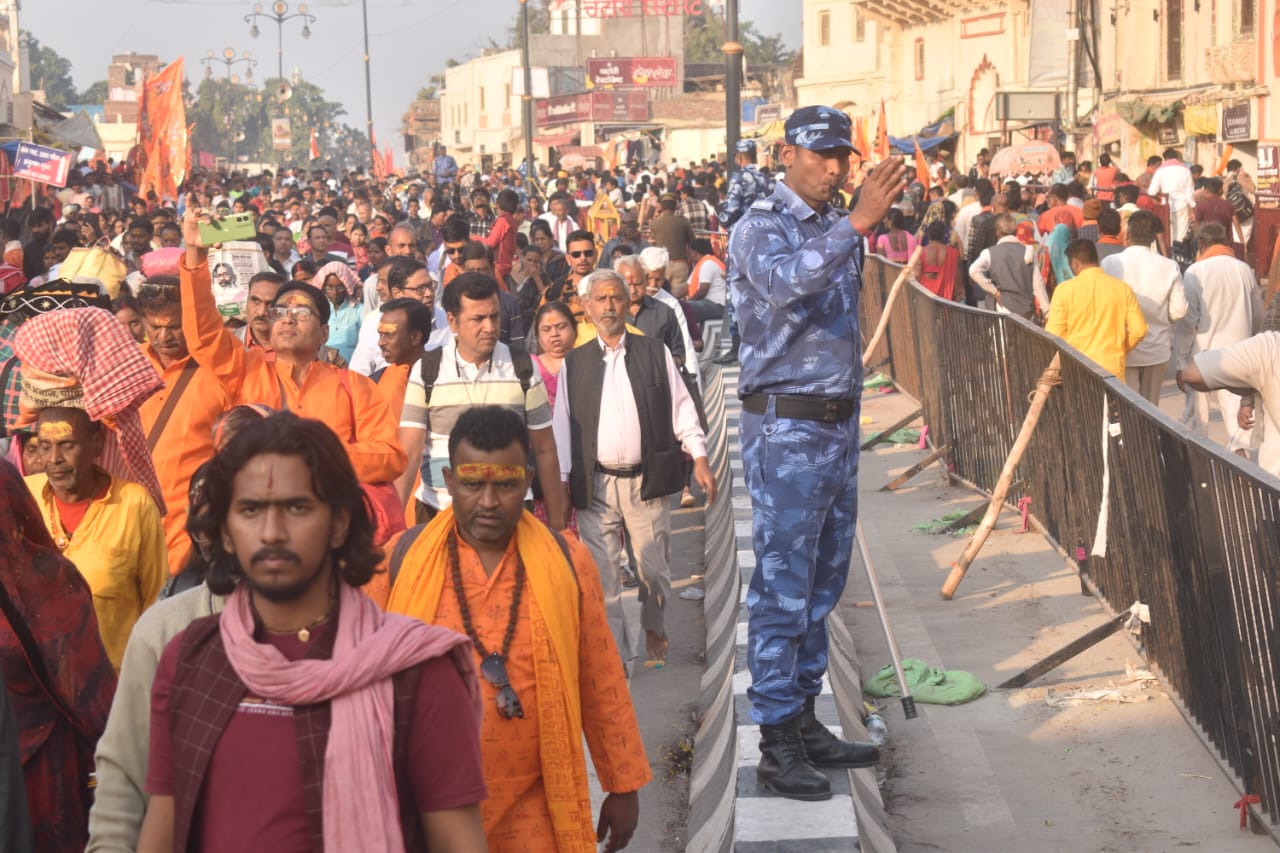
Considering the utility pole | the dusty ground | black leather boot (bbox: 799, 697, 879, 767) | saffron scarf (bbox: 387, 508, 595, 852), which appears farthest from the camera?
the utility pole

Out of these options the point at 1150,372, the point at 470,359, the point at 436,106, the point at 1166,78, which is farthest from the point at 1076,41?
the point at 436,106

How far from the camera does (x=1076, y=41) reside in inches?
1651

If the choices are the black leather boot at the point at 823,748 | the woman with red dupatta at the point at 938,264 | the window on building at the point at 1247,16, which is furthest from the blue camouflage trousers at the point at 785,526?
the window on building at the point at 1247,16

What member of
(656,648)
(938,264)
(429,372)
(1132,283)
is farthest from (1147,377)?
(429,372)

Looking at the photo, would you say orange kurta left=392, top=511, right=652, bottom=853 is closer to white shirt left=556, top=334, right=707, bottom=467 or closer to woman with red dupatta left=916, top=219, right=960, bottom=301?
white shirt left=556, top=334, right=707, bottom=467

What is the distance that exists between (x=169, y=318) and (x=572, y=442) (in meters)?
2.13

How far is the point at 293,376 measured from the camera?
657 cm

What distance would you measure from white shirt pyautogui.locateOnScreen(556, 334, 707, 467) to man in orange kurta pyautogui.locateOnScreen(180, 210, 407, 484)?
5.50 feet

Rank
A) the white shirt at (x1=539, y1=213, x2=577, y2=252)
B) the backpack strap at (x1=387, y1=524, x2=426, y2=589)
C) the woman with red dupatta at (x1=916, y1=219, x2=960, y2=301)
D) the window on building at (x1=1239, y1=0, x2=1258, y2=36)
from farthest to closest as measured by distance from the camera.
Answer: the window on building at (x1=1239, y1=0, x2=1258, y2=36), the white shirt at (x1=539, y1=213, x2=577, y2=252), the woman with red dupatta at (x1=916, y1=219, x2=960, y2=301), the backpack strap at (x1=387, y1=524, x2=426, y2=589)

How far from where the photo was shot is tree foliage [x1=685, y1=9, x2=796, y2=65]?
121 meters

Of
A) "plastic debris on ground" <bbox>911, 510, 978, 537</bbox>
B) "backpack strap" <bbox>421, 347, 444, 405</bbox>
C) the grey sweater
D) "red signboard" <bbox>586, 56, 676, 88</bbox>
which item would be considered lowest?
"plastic debris on ground" <bbox>911, 510, 978, 537</bbox>

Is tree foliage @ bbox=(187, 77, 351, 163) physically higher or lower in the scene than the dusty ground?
higher

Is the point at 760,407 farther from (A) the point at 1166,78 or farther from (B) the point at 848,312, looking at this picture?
(A) the point at 1166,78

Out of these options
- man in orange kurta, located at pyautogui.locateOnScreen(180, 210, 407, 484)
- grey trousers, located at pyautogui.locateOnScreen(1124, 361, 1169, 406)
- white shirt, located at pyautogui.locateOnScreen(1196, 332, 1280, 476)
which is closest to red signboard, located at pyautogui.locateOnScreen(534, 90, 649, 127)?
grey trousers, located at pyautogui.locateOnScreen(1124, 361, 1169, 406)
